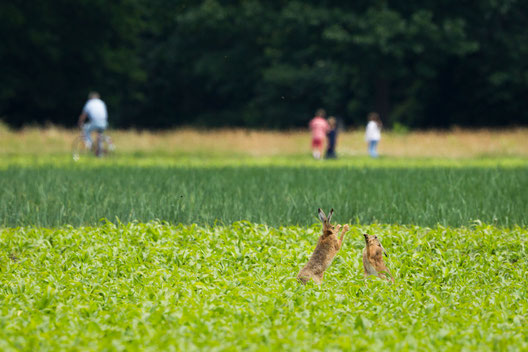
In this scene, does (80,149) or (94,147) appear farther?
(80,149)

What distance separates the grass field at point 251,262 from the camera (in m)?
5.13

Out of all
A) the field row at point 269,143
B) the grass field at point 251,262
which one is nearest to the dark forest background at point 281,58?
the field row at point 269,143

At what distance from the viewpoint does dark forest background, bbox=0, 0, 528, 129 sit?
38.3 metres

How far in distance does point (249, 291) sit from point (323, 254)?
71cm

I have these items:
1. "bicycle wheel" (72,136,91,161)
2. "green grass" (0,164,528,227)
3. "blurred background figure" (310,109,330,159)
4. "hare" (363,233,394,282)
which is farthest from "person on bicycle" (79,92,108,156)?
"hare" (363,233,394,282)

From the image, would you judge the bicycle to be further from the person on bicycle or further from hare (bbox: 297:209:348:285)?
hare (bbox: 297:209:348:285)

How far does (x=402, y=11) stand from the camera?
129 feet

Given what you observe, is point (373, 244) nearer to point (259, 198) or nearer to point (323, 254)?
point (323, 254)

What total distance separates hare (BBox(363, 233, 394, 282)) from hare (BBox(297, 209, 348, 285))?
0.32 metres

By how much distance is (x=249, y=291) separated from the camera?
6.36 metres

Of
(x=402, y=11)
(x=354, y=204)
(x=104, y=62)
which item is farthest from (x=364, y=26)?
(x=354, y=204)

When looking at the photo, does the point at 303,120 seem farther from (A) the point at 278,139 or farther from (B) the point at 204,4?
(A) the point at 278,139

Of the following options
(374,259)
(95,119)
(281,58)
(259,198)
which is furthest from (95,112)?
(281,58)

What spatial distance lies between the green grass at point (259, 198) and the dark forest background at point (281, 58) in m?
23.9
